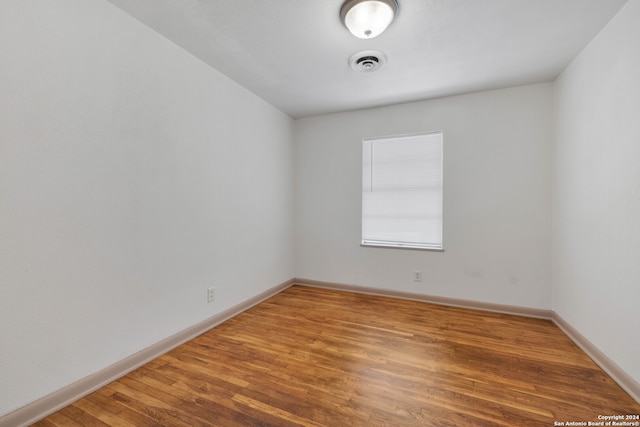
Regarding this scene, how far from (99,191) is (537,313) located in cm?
403

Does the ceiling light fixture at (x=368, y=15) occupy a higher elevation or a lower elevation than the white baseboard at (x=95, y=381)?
higher

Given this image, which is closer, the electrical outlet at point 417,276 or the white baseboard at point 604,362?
the white baseboard at point 604,362

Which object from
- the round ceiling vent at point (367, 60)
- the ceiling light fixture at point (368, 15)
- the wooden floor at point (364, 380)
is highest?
the round ceiling vent at point (367, 60)

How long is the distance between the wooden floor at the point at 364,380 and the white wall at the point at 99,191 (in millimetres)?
358

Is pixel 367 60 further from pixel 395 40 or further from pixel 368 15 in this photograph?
pixel 368 15

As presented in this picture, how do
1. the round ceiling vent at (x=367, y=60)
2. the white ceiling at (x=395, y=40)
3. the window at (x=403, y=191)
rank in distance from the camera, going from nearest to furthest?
1. the white ceiling at (x=395, y=40)
2. the round ceiling vent at (x=367, y=60)
3. the window at (x=403, y=191)

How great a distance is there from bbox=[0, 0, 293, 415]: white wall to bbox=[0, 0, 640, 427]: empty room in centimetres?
1

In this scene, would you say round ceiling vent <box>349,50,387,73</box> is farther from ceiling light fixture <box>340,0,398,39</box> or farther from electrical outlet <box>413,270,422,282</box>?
electrical outlet <box>413,270,422,282</box>

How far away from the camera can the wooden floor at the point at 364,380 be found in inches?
56.9

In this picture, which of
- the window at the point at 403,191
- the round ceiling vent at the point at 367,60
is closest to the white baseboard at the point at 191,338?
the window at the point at 403,191

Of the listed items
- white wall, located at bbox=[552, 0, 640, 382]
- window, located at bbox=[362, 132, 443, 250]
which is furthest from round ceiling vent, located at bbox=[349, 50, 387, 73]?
white wall, located at bbox=[552, 0, 640, 382]

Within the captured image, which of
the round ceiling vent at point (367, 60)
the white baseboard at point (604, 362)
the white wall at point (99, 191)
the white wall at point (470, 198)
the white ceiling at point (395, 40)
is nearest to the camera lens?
the white wall at point (99, 191)

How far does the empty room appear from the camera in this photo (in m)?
1.45

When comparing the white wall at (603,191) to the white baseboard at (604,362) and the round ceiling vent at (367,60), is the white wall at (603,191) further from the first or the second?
the round ceiling vent at (367,60)
